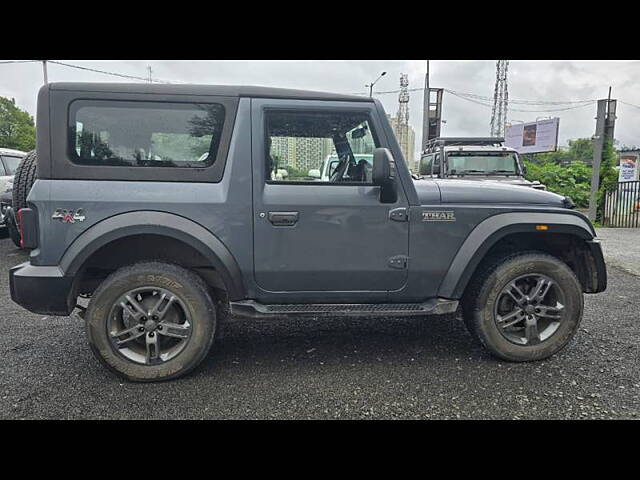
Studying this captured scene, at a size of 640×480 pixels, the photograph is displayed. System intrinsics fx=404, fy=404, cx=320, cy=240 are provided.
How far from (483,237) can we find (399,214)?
0.67 m

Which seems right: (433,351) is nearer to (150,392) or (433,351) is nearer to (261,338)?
(261,338)

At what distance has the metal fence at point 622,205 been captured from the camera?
37.5 feet

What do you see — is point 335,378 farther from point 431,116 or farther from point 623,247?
point 431,116

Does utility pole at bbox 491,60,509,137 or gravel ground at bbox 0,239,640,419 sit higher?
utility pole at bbox 491,60,509,137

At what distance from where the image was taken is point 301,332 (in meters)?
3.83

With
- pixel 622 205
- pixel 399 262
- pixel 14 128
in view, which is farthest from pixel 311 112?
pixel 14 128

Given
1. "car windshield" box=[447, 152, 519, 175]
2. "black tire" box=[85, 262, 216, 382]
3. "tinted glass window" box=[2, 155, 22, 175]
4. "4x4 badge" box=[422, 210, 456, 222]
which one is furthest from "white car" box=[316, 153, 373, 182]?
"tinted glass window" box=[2, 155, 22, 175]

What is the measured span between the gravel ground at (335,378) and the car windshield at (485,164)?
16.2ft

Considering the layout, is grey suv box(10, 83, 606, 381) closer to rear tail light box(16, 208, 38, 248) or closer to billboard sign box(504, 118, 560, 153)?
rear tail light box(16, 208, 38, 248)

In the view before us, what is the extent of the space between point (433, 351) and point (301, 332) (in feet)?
3.97

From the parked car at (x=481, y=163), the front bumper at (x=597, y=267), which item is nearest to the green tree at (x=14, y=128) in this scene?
the parked car at (x=481, y=163)

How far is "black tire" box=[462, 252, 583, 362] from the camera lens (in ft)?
10.3

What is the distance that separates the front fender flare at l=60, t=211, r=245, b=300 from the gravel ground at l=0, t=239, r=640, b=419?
844 millimetres
